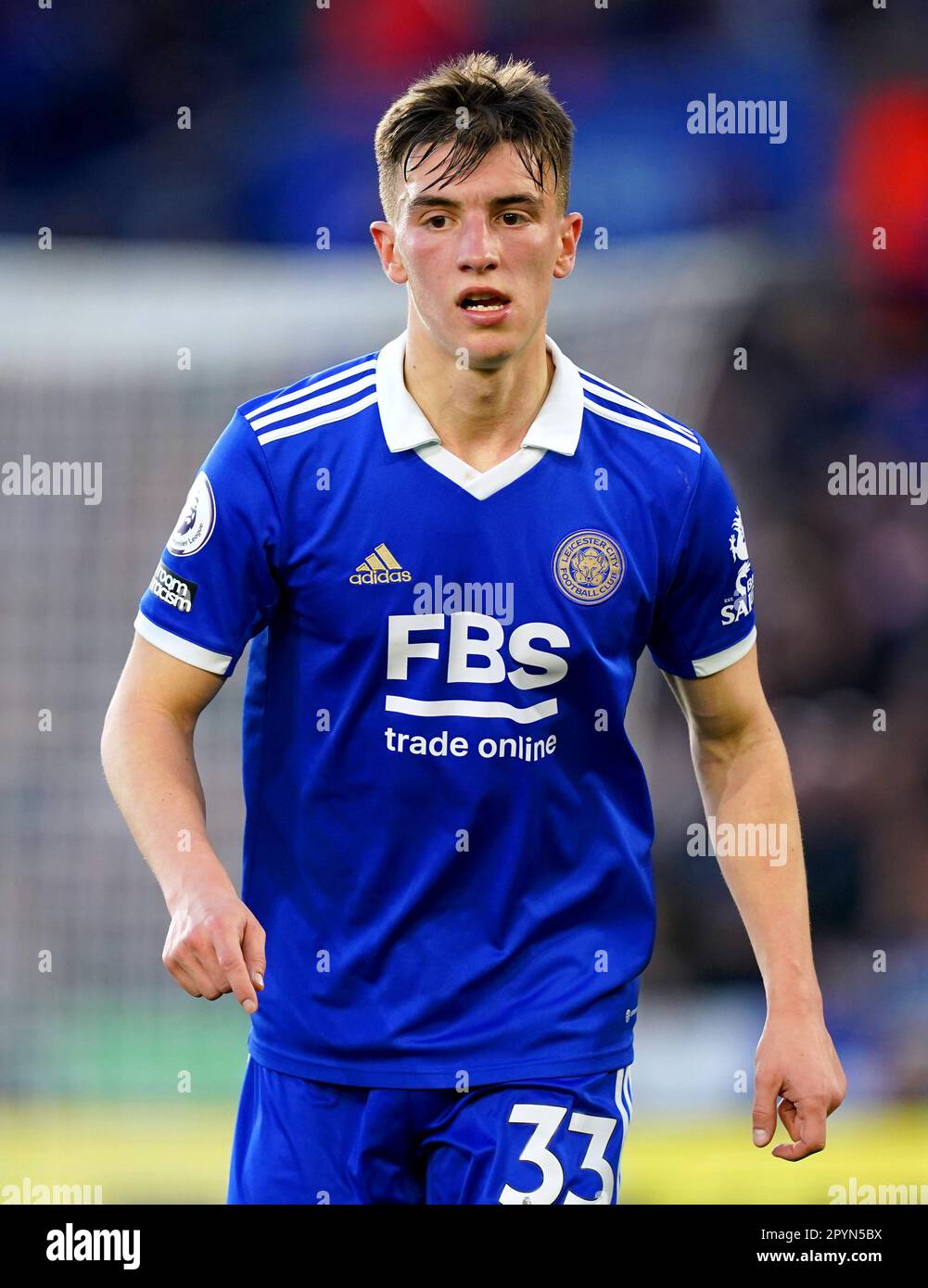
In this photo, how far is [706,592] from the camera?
2637 millimetres

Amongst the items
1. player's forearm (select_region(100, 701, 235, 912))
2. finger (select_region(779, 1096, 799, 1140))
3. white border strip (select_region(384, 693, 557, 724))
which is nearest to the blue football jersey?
white border strip (select_region(384, 693, 557, 724))

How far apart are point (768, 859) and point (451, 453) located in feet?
2.52

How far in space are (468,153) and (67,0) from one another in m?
4.47

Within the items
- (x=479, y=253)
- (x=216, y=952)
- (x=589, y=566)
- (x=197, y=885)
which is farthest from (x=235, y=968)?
(x=479, y=253)

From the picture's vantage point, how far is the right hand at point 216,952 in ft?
6.66

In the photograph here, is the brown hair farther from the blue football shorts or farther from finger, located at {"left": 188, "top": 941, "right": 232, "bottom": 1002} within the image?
the blue football shorts

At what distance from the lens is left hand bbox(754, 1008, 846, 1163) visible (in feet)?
7.85

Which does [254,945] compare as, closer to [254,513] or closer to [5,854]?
[254,513]

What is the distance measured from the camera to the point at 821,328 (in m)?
6.16

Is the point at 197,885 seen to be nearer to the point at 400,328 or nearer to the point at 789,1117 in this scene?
the point at 789,1117

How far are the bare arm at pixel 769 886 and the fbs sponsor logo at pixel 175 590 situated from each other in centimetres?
79

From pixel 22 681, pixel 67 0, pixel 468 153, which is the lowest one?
pixel 22 681

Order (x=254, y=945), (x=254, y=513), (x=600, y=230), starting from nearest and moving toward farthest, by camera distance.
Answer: (x=254, y=945), (x=254, y=513), (x=600, y=230)
